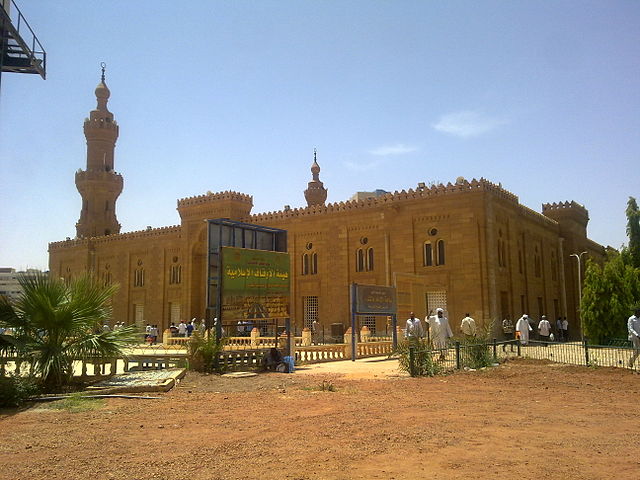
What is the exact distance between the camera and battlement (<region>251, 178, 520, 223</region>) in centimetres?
2609

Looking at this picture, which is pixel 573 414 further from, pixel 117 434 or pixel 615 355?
pixel 615 355

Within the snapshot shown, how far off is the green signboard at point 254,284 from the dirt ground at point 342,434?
4.01 metres

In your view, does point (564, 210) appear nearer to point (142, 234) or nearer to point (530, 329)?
point (530, 329)

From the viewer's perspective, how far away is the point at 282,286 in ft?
54.6

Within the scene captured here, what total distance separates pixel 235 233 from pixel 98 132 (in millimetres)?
27479

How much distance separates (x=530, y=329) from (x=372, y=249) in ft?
30.4

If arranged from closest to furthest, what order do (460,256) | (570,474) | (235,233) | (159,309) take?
(570,474) → (235,233) → (460,256) → (159,309)

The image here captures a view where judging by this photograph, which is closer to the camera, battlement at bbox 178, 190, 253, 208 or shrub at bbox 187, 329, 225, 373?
shrub at bbox 187, 329, 225, 373

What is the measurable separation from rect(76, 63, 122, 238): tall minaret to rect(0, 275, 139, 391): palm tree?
31.8 m

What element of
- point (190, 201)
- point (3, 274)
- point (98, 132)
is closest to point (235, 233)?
point (190, 201)

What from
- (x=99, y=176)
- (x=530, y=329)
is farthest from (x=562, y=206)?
(x=99, y=176)

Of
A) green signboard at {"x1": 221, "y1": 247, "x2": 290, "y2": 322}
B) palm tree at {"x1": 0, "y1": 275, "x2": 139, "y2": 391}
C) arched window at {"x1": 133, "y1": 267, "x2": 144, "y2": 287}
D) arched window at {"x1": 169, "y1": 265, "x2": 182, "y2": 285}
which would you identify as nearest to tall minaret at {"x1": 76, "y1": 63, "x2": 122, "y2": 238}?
arched window at {"x1": 133, "y1": 267, "x2": 144, "y2": 287}

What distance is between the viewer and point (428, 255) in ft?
89.7

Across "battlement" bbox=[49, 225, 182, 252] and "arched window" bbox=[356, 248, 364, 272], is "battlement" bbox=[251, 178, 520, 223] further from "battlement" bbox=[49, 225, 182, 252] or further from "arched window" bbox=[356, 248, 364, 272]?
"battlement" bbox=[49, 225, 182, 252]
